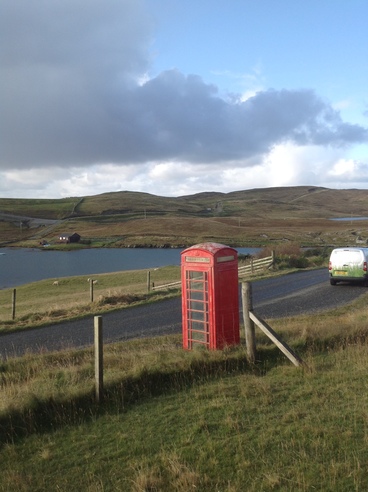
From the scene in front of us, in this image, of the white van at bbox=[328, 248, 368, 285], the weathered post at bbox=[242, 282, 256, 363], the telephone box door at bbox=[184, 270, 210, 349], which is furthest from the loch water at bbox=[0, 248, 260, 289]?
the weathered post at bbox=[242, 282, 256, 363]

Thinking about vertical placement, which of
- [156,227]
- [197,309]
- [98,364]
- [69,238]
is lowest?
[98,364]

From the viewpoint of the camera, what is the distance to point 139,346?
10.8m

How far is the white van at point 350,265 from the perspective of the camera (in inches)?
840

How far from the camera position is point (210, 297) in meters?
9.57

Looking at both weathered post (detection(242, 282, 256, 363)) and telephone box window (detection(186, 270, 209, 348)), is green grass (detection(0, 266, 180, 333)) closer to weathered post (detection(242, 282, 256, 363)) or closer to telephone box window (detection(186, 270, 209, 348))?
telephone box window (detection(186, 270, 209, 348))

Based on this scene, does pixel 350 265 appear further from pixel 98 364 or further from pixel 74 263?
pixel 74 263

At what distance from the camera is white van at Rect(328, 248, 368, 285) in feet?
70.0

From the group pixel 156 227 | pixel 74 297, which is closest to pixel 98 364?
pixel 74 297

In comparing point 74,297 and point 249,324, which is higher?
point 249,324

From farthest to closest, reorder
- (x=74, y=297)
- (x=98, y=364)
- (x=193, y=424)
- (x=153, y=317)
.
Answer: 1. (x=74, y=297)
2. (x=153, y=317)
3. (x=98, y=364)
4. (x=193, y=424)

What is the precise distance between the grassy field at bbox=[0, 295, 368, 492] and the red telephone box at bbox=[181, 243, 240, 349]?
0.96 m

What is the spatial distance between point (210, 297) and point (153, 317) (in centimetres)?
744

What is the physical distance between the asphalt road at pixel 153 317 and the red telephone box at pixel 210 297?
3579 mm

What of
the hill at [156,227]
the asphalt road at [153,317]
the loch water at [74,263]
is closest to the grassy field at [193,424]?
the asphalt road at [153,317]
